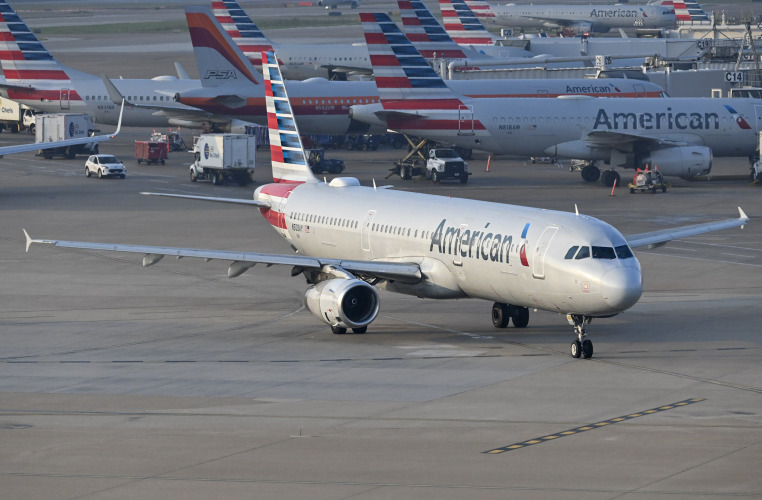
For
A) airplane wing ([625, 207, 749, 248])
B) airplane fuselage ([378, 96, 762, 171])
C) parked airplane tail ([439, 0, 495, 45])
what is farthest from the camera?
parked airplane tail ([439, 0, 495, 45])

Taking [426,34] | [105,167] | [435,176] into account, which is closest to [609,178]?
[435,176]

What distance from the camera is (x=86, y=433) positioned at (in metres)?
28.5

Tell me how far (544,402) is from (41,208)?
47.7 m

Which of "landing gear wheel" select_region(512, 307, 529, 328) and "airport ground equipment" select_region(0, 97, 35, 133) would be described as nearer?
"landing gear wheel" select_region(512, 307, 529, 328)

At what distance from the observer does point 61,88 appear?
4336 inches

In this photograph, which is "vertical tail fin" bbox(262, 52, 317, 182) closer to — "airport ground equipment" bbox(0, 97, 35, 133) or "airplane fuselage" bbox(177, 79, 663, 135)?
"airplane fuselage" bbox(177, 79, 663, 135)

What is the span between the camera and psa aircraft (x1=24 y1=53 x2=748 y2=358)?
3628cm

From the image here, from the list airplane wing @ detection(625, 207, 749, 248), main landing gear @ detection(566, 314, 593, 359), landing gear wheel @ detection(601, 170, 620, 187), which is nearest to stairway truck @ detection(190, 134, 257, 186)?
landing gear wheel @ detection(601, 170, 620, 187)

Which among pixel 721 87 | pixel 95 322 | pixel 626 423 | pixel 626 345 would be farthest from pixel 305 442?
pixel 721 87

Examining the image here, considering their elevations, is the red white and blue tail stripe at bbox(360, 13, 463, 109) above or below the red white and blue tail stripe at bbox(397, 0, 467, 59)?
below

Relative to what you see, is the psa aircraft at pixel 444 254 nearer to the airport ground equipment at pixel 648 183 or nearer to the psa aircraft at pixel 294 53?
the airport ground equipment at pixel 648 183

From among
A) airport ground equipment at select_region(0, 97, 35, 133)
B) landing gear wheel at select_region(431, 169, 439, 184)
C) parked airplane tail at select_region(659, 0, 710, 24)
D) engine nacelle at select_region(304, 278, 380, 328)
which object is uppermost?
parked airplane tail at select_region(659, 0, 710, 24)

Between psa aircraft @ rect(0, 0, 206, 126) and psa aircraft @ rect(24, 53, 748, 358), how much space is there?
6242 centimetres

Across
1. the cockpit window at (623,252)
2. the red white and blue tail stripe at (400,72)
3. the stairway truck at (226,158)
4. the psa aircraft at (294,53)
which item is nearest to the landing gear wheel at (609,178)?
the red white and blue tail stripe at (400,72)
